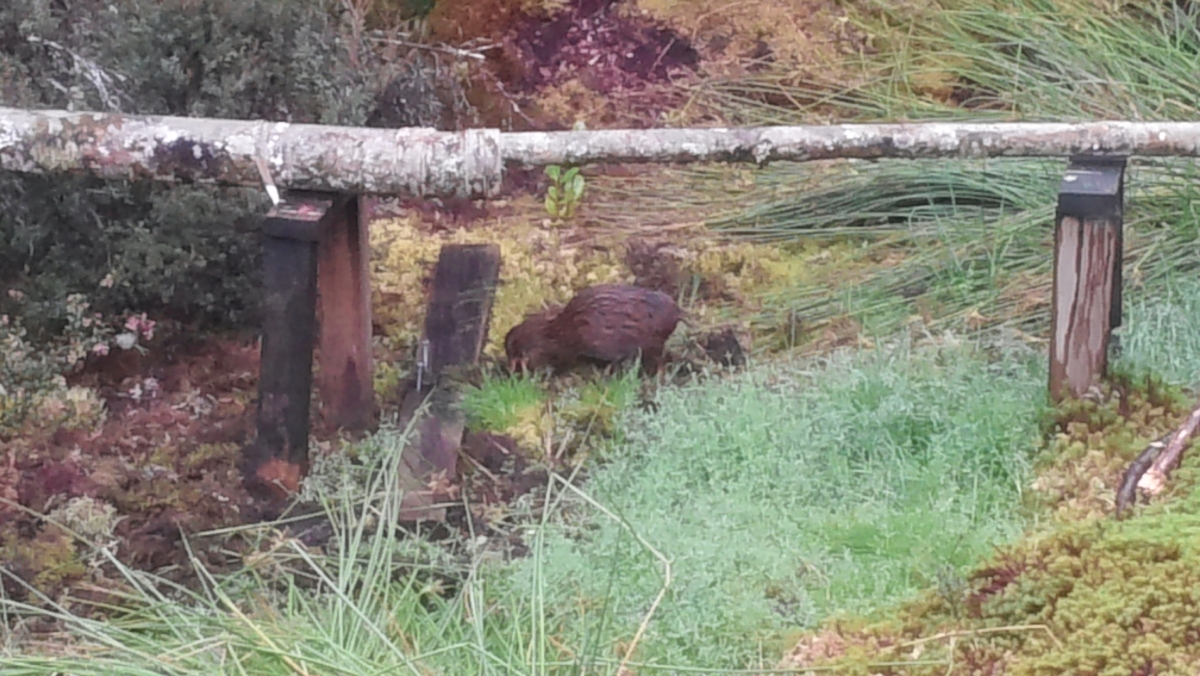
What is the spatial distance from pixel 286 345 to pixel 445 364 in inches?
22.4

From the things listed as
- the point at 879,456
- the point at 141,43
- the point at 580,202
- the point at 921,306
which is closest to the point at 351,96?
the point at 141,43

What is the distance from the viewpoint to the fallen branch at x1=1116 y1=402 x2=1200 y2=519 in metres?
1.77

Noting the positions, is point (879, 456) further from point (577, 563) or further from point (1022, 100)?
point (1022, 100)

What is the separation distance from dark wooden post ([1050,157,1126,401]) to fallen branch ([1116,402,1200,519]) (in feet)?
1.58

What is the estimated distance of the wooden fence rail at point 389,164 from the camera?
7.57 feet

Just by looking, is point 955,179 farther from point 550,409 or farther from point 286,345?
point 286,345

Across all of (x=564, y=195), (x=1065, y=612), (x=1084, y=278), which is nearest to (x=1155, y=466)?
(x=1065, y=612)

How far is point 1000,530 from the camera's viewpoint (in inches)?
76.3

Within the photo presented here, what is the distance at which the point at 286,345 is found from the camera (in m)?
2.41

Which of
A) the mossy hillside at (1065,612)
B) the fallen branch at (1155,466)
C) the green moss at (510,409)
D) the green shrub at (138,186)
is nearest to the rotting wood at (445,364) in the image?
the green moss at (510,409)

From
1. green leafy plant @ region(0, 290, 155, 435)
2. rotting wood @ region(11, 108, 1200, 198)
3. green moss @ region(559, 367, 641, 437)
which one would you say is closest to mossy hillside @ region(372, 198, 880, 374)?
green moss @ region(559, 367, 641, 437)

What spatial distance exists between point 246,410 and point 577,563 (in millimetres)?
1159

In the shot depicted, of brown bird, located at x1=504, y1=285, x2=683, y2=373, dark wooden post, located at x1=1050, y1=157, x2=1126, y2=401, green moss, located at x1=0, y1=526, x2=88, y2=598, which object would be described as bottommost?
green moss, located at x1=0, y1=526, x2=88, y2=598

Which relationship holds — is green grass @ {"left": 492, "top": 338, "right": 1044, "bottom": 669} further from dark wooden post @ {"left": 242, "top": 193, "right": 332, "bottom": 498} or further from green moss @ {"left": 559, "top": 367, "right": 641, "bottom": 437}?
dark wooden post @ {"left": 242, "top": 193, "right": 332, "bottom": 498}
